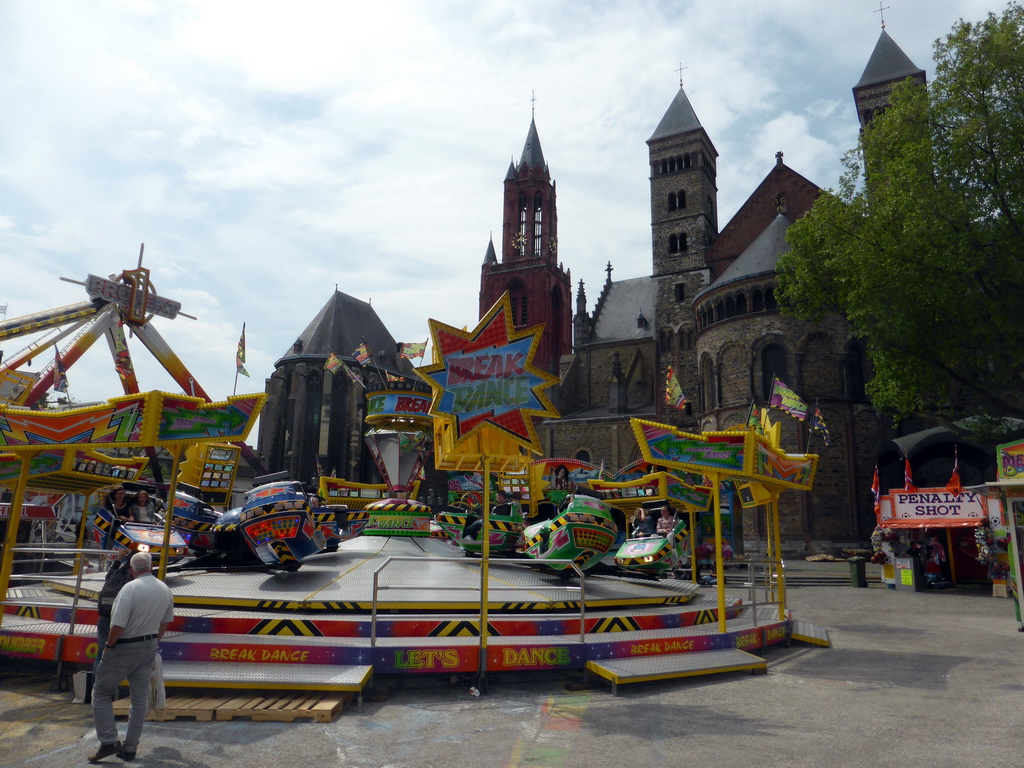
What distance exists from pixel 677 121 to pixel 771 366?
24142 millimetres

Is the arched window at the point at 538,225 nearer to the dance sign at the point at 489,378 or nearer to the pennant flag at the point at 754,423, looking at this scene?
the pennant flag at the point at 754,423

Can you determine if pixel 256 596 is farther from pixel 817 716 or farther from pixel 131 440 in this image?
pixel 817 716

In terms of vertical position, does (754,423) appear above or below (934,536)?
above

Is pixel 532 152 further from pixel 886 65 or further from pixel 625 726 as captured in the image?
pixel 625 726

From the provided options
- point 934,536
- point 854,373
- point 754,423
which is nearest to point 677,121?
point 854,373

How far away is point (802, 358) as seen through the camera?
A: 3428 cm

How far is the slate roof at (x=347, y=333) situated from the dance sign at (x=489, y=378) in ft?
155

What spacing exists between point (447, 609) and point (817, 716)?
4.65m

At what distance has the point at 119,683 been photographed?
5590 millimetres

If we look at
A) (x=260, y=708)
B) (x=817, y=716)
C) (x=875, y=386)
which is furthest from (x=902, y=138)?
(x=260, y=708)

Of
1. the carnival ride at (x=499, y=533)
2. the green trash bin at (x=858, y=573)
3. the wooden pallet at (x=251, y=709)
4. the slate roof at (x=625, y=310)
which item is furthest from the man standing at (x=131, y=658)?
the slate roof at (x=625, y=310)

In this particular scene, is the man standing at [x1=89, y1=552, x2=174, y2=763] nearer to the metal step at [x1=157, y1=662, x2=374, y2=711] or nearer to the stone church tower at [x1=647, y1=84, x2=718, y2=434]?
the metal step at [x1=157, y1=662, x2=374, y2=711]

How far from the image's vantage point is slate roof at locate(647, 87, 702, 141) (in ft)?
164

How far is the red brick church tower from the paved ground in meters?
50.6
